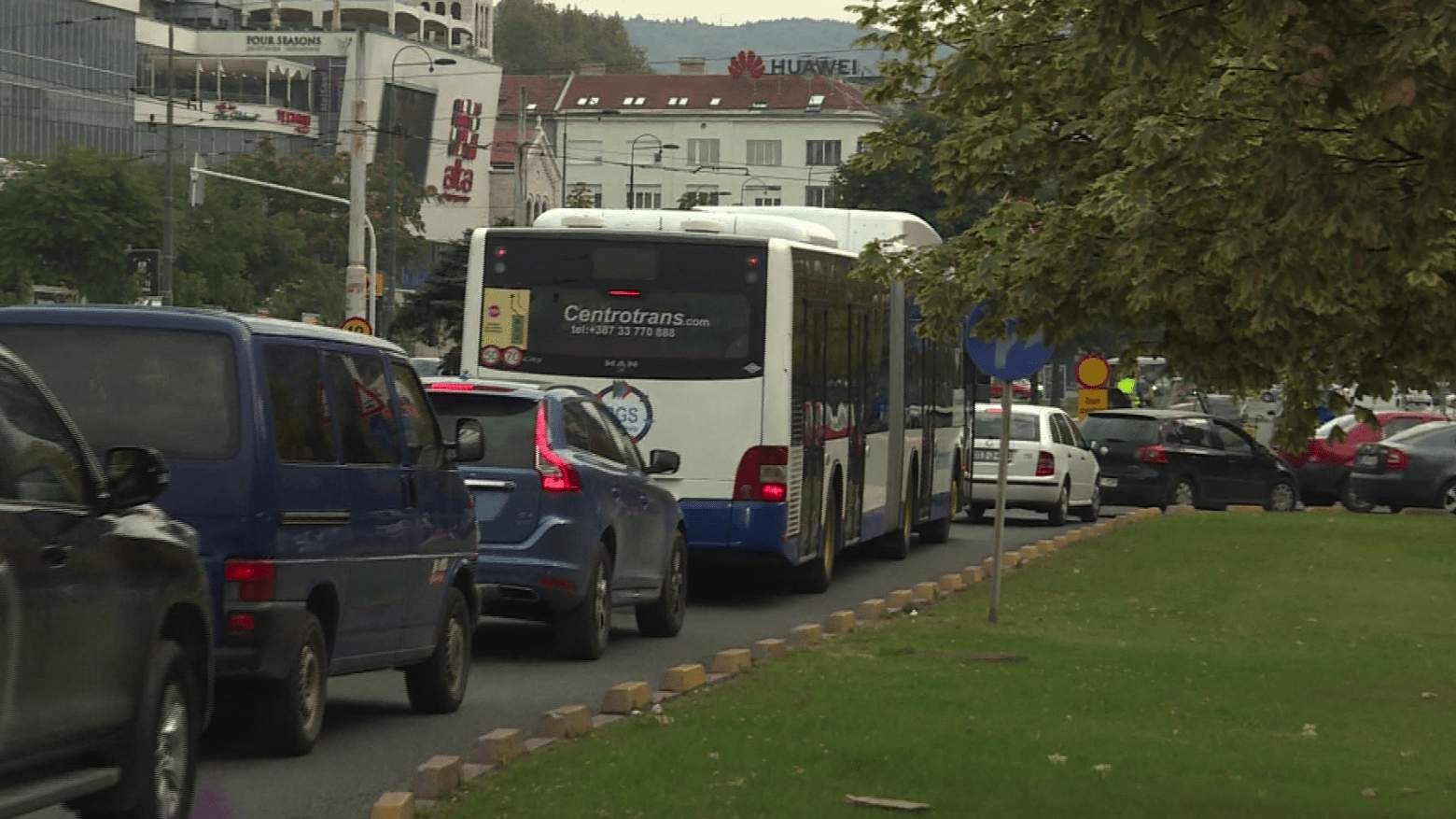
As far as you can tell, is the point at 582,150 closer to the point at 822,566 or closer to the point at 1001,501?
the point at 822,566

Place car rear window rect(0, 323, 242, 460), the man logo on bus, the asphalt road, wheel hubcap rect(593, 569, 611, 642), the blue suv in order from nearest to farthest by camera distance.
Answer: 1. the asphalt road
2. car rear window rect(0, 323, 242, 460)
3. the blue suv
4. wheel hubcap rect(593, 569, 611, 642)
5. the man logo on bus

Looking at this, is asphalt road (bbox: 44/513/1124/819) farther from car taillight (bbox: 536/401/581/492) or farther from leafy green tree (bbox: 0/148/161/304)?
leafy green tree (bbox: 0/148/161/304)

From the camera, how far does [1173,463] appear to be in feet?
138

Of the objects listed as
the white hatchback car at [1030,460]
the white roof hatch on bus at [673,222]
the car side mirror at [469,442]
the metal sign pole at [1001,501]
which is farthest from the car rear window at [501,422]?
the white hatchback car at [1030,460]

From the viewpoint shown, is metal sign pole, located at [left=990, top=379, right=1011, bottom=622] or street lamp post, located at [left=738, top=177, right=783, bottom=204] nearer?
metal sign pole, located at [left=990, top=379, right=1011, bottom=622]

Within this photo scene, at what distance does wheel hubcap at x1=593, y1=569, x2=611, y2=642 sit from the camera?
16625 millimetres

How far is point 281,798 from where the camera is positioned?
405 inches

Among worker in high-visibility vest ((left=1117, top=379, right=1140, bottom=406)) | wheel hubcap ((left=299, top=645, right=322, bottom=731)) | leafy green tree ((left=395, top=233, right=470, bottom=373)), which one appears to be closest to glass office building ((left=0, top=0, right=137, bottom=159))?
leafy green tree ((left=395, top=233, right=470, bottom=373))

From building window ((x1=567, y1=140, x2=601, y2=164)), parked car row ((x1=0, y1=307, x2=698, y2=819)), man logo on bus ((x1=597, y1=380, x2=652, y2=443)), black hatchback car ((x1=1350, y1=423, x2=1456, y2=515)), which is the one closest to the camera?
parked car row ((x1=0, y1=307, x2=698, y2=819))

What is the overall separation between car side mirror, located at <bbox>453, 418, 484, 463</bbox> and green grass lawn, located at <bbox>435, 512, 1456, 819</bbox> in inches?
64.0

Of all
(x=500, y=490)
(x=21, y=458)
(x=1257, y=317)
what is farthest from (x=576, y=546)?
(x=21, y=458)

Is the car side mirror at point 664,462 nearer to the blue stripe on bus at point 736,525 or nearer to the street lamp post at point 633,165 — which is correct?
the blue stripe on bus at point 736,525

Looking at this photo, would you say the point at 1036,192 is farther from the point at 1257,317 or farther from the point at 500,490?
the point at 1257,317

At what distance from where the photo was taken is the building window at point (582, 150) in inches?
7180
